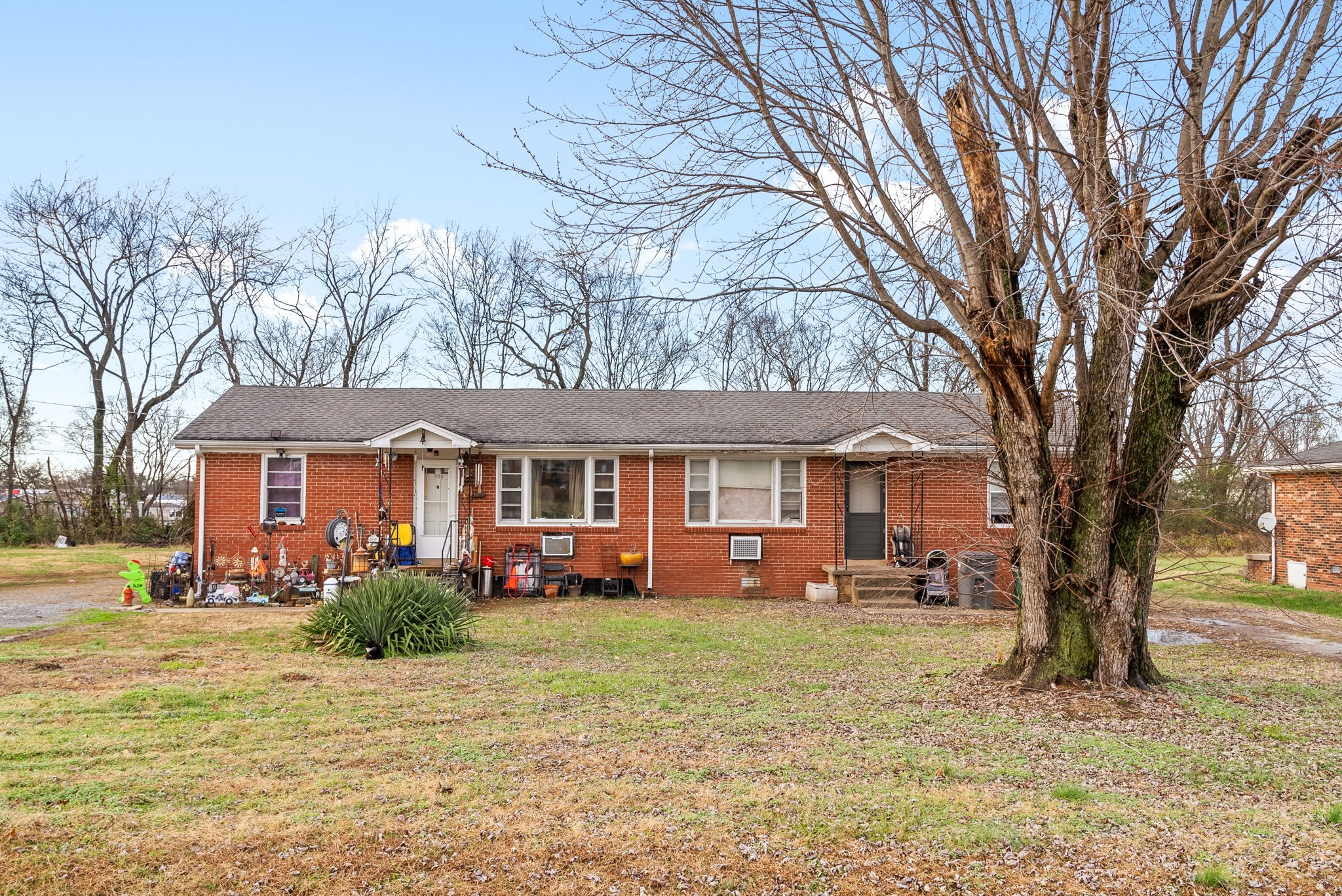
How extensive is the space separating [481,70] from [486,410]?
11.2 m

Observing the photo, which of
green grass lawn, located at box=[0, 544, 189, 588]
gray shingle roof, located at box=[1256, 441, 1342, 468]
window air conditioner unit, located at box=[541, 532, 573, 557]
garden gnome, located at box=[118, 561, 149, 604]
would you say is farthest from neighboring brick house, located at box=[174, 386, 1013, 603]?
gray shingle roof, located at box=[1256, 441, 1342, 468]

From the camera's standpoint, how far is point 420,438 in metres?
15.8

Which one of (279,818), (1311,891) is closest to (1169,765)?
(1311,891)

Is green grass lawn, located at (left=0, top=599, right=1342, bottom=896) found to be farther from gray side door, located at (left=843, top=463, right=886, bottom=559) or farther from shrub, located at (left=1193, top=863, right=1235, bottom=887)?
gray side door, located at (left=843, top=463, right=886, bottom=559)

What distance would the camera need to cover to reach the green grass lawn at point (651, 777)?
404cm

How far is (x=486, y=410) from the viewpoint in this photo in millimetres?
Result: 18516

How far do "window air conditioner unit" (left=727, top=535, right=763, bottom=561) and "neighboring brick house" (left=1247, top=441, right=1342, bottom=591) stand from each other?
1025 centimetres

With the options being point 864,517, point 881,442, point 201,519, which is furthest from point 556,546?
point 201,519

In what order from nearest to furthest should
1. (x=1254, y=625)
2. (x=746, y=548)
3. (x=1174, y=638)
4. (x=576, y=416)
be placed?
(x=1174, y=638) < (x=1254, y=625) < (x=746, y=548) < (x=576, y=416)

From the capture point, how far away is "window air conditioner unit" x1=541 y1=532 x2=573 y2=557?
1675cm

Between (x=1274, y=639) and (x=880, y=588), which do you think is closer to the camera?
(x=1274, y=639)

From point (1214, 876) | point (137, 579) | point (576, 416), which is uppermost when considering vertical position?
point (576, 416)

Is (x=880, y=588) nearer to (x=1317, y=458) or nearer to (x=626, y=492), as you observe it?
(x=626, y=492)

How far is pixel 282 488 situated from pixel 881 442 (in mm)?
10892
